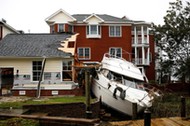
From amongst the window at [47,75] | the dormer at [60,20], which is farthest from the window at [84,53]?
the window at [47,75]

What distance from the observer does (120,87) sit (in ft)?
59.7

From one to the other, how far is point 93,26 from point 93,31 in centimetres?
64

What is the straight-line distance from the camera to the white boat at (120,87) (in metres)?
17.5

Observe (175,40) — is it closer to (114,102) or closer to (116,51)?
(116,51)

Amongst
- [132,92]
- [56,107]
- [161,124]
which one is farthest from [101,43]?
[161,124]

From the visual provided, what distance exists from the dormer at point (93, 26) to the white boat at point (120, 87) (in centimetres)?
1327

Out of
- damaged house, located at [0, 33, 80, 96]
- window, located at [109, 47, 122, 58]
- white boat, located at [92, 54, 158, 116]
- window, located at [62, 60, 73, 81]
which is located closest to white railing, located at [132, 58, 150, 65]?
window, located at [109, 47, 122, 58]

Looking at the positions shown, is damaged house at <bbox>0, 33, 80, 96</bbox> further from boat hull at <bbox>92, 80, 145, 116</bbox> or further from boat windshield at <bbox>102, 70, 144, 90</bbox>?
A: boat windshield at <bbox>102, 70, 144, 90</bbox>

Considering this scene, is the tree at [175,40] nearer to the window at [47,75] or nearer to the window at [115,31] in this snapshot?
the window at [115,31]

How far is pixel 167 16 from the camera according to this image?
32.2 metres

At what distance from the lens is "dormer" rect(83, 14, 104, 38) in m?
35.1

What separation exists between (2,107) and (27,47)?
11.4 meters

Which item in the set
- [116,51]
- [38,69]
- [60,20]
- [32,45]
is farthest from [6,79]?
[116,51]

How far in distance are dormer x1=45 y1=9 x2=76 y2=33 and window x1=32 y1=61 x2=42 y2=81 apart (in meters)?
12.2
